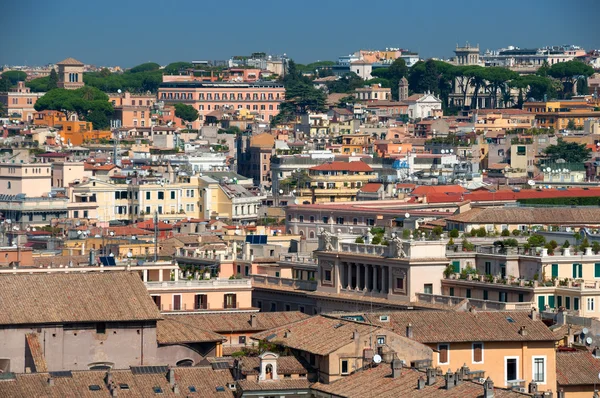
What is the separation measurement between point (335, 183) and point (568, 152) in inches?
641

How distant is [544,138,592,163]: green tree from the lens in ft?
338

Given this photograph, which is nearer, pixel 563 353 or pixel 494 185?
pixel 563 353

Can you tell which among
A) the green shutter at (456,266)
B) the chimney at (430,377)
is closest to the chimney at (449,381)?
the chimney at (430,377)

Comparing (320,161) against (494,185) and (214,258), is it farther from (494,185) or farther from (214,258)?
(214,258)

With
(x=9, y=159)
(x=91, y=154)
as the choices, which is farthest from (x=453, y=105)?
(x=9, y=159)

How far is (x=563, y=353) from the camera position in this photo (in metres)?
37.3

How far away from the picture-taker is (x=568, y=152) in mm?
104438

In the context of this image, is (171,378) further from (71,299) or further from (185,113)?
(185,113)

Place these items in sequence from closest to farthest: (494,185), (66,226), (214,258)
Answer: (214,258), (66,226), (494,185)

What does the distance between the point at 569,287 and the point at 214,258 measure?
1026 centimetres

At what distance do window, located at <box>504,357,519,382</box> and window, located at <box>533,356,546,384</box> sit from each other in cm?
32

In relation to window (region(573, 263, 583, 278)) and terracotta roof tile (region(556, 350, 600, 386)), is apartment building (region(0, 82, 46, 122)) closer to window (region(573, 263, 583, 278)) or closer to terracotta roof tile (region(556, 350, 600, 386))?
window (region(573, 263, 583, 278))

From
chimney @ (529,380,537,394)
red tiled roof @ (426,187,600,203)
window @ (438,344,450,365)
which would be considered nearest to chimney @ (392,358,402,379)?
chimney @ (529,380,537,394)

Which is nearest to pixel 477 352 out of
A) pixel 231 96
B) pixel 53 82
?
pixel 231 96
